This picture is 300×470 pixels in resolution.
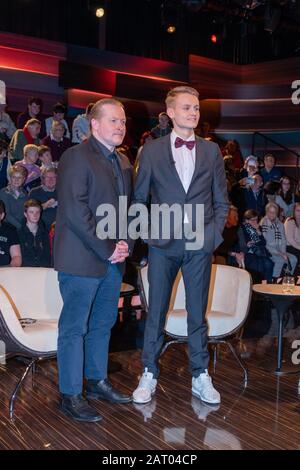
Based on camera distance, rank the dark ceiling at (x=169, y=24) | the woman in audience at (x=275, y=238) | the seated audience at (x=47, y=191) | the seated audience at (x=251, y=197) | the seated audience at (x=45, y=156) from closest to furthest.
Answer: the seated audience at (x=47, y=191) < the seated audience at (x=45, y=156) < the woman in audience at (x=275, y=238) < the seated audience at (x=251, y=197) < the dark ceiling at (x=169, y=24)

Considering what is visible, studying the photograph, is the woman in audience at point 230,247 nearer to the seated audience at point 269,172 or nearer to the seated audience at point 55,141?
the seated audience at point 55,141

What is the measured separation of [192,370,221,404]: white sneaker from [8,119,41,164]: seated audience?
Answer: 479 centimetres

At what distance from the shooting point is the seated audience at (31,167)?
22.9ft

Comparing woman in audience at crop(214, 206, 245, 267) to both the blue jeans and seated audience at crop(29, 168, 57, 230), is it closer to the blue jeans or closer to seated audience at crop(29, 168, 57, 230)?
seated audience at crop(29, 168, 57, 230)

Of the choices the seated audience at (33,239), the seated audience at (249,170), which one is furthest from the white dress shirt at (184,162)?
the seated audience at (249,170)

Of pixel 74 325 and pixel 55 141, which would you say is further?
pixel 55 141

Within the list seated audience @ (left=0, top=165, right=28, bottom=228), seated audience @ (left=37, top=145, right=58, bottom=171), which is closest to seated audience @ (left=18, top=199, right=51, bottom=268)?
seated audience @ (left=0, top=165, right=28, bottom=228)

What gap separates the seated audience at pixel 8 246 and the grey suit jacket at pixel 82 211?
7.01 feet

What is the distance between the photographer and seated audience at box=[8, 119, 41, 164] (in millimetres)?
7790

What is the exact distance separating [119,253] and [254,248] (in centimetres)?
446

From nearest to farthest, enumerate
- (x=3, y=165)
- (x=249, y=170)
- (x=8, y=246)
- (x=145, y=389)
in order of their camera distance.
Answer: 1. (x=145, y=389)
2. (x=8, y=246)
3. (x=3, y=165)
4. (x=249, y=170)

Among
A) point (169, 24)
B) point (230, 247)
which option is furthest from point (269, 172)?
point (169, 24)

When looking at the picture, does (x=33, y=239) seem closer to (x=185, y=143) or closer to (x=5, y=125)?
(x=185, y=143)
